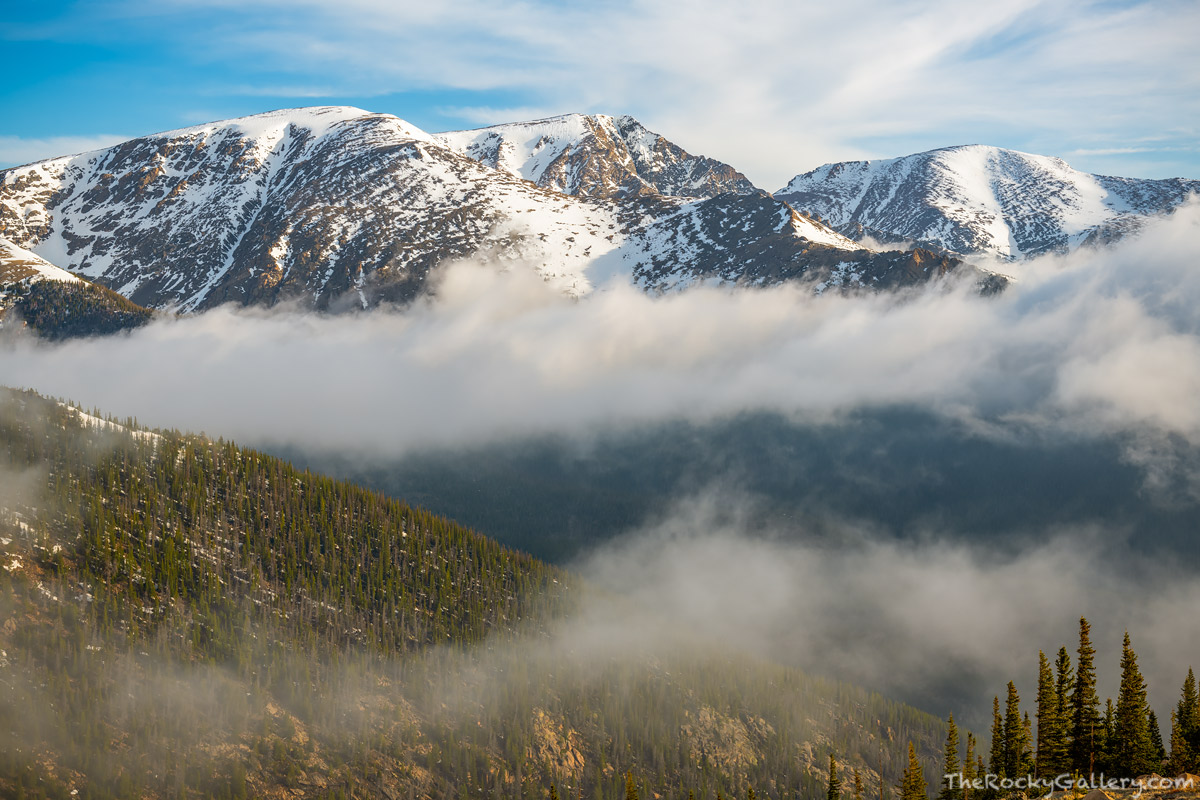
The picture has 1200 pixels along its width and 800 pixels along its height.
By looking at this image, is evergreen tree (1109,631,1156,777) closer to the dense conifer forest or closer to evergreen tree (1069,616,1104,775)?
the dense conifer forest

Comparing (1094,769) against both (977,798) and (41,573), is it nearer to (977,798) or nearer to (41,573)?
(977,798)

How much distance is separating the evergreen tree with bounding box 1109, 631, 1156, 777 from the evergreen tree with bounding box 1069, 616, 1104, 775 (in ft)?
6.64

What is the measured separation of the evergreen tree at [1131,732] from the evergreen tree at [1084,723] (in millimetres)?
2023

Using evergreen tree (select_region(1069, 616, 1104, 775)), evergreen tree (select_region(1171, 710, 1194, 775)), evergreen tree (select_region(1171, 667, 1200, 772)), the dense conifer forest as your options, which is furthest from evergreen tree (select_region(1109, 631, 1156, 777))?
evergreen tree (select_region(1171, 667, 1200, 772))

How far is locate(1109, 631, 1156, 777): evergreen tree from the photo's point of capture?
83500mm

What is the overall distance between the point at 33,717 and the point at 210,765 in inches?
1529

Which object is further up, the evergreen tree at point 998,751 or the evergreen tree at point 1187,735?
the evergreen tree at point 1187,735

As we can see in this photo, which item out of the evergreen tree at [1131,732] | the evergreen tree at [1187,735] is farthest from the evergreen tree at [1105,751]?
the evergreen tree at [1187,735]

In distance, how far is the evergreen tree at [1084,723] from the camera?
→ 8644 centimetres

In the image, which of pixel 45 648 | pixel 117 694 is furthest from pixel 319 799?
pixel 45 648

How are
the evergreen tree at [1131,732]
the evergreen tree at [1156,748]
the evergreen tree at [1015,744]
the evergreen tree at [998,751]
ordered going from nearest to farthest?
the evergreen tree at [1156,748] < the evergreen tree at [1131,732] < the evergreen tree at [1015,744] < the evergreen tree at [998,751]

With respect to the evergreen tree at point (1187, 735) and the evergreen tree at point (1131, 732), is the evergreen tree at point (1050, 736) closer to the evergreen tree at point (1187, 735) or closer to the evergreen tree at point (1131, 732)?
the evergreen tree at point (1131, 732)

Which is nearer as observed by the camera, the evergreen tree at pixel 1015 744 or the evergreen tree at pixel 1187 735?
the evergreen tree at pixel 1187 735

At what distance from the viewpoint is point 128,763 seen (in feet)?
552
